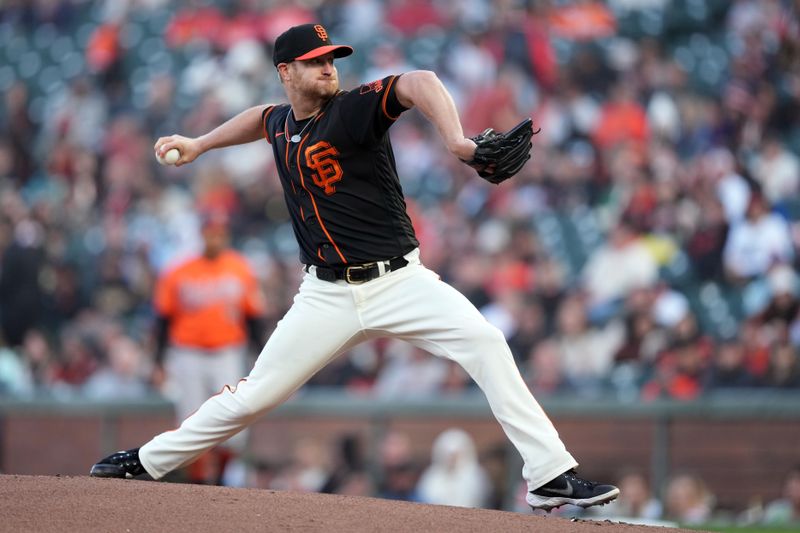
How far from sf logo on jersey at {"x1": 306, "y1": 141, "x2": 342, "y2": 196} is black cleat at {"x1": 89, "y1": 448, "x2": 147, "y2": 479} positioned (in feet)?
4.67

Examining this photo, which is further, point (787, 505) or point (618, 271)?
point (618, 271)

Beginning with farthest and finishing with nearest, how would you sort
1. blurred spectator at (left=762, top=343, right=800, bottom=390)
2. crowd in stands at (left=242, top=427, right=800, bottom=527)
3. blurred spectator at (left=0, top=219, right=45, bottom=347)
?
blurred spectator at (left=0, top=219, right=45, bottom=347)
blurred spectator at (left=762, top=343, right=800, bottom=390)
crowd in stands at (left=242, top=427, right=800, bottom=527)

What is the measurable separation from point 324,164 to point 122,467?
157 cm

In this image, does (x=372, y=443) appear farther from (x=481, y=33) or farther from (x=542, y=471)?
(x=481, y=33)

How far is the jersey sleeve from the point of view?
4.63 meters

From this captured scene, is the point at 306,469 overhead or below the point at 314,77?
below

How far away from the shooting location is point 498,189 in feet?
34.9

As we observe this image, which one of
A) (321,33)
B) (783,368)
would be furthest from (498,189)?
(321,33)

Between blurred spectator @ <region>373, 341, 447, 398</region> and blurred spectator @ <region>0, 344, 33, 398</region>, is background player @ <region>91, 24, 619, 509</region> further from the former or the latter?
blurred spectator @ <region>0, 344, 33, 398</region>

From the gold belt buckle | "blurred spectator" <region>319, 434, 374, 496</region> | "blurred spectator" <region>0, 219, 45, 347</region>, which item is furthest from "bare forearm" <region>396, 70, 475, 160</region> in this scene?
"blurred spectator" <region>0, 219, 45, 347</region>

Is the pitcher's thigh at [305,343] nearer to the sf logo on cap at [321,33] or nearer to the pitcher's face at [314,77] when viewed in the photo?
the pitcher's face at [314,77]

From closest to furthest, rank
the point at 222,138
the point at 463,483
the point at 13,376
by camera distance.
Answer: the point at 222,138 < the point at 463,483 < the point at 13,376

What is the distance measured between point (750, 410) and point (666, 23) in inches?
196

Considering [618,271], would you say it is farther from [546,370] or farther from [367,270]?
[367,270]
